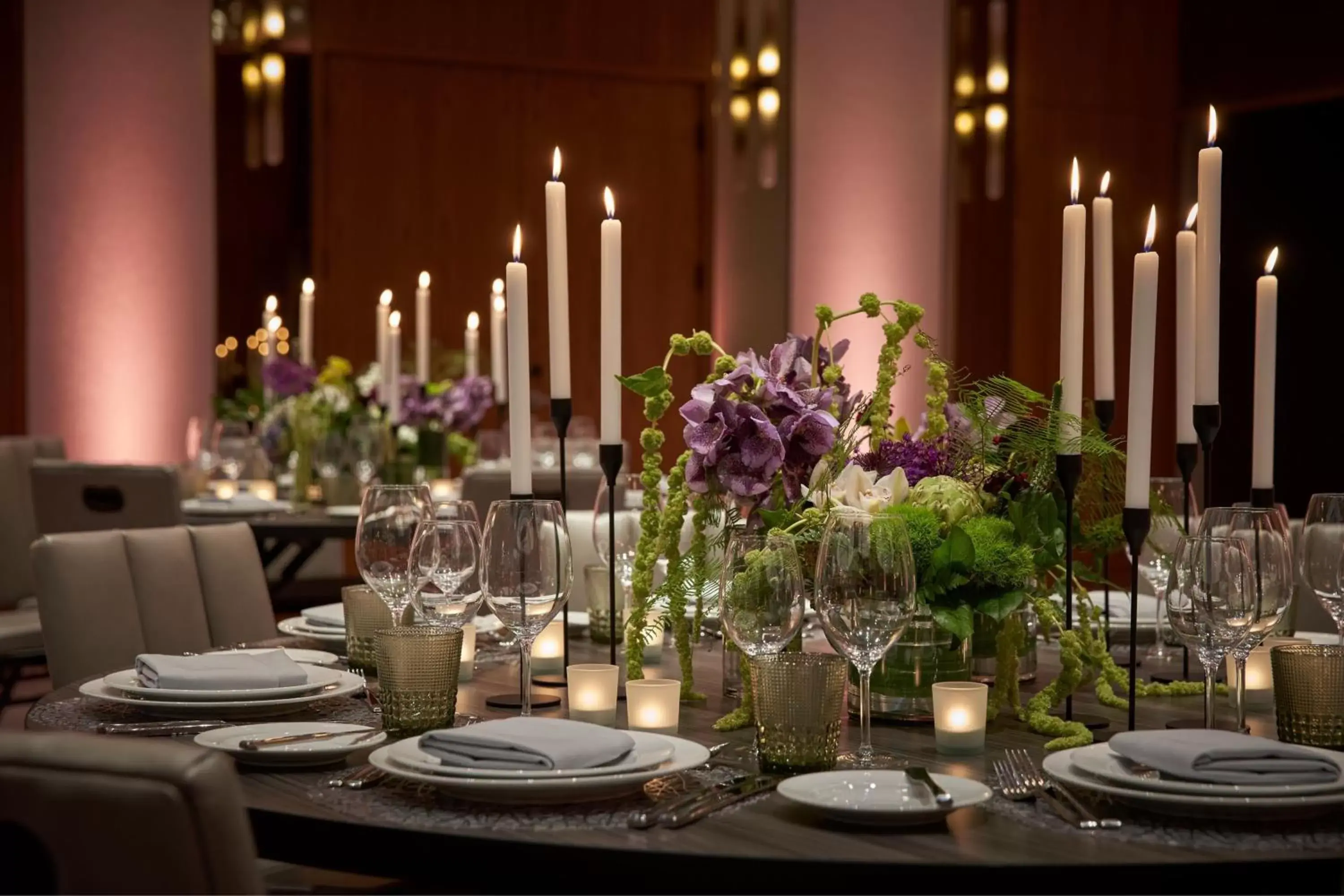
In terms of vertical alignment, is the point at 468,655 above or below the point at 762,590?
below

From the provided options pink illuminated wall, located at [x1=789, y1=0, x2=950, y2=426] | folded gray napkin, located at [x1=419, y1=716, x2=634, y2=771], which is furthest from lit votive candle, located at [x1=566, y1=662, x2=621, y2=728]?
pink illuminated wall, located at [x1=789, y1=0, x2=950, y2=426]

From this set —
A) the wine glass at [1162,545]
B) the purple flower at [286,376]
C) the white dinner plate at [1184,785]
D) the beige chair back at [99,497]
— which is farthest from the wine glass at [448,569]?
the purple flower at [286,376]

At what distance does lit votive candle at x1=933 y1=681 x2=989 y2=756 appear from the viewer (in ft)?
4.54

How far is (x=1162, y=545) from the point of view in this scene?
198 centimetres

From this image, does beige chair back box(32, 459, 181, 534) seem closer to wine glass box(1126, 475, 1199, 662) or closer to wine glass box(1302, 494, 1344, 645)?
wine glass box(1126, 475, 1199, 662)

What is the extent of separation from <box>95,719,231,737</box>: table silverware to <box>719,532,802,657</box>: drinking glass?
488 millimetres

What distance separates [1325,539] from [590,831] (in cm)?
94

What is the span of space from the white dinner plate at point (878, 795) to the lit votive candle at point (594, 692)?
0.33 meters

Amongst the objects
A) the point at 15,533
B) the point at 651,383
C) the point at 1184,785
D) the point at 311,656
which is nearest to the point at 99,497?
the point at 15,533

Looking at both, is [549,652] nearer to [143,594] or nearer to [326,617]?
[326,617]

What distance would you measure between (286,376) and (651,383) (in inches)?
108

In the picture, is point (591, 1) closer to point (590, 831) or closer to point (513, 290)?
point (513, 290)

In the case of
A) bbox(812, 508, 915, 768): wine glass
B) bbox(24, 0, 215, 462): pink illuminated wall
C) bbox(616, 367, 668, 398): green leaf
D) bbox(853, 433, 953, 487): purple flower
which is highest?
bbox(24, 0, 215, 462): pink illuminated wall

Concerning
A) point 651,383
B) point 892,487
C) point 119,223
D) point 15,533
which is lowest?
point 15,533
